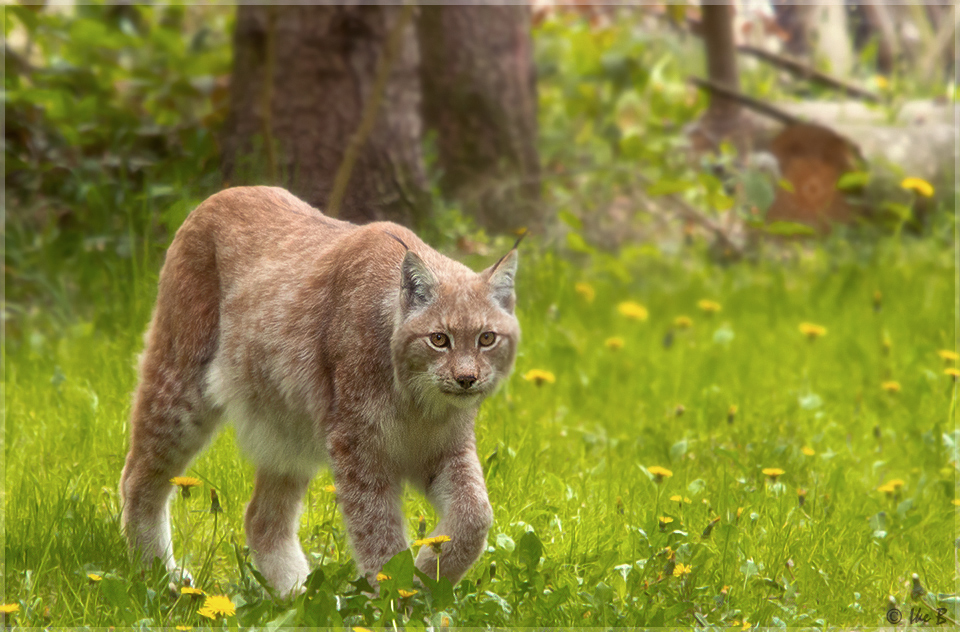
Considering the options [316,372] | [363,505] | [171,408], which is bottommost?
[363,505]

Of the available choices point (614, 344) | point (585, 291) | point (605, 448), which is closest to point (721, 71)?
point (585, 291)

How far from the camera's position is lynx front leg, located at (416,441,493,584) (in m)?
2.93

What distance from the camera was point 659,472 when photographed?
148 inches

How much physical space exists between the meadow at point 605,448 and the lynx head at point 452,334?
487 mm

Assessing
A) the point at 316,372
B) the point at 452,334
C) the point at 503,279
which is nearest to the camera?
the point at 452,334

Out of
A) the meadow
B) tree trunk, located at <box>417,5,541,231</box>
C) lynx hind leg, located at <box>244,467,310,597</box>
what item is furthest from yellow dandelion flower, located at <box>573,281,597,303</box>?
lynx hind leg, located at <box>244,467,310,597</box>

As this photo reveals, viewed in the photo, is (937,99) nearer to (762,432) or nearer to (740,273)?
(740,273)

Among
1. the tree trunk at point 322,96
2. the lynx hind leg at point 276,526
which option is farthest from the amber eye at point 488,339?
the tree trunk at point 322,96

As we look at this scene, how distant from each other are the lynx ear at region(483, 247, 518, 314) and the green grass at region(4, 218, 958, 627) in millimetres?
727

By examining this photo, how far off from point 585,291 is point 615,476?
7.72 feet

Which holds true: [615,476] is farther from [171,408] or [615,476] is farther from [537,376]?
[171,408]

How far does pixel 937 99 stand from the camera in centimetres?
914

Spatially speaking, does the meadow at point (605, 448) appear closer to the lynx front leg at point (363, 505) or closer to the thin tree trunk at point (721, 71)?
the lynx front leg at point (363, 505)

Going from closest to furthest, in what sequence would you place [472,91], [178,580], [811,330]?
[178,580], [811,330], [472,91]
